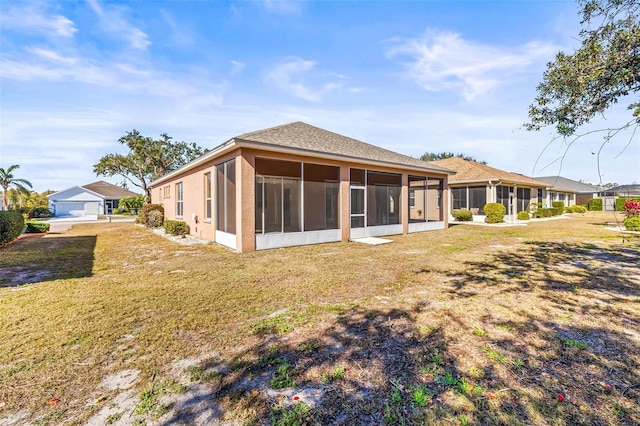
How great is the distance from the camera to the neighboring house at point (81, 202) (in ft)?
121

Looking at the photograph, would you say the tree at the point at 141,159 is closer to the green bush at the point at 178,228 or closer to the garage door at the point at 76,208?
the garage door at the point at 76,208

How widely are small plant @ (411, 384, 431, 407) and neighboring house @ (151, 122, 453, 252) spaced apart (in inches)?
275

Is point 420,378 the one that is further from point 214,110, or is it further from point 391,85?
point 214,110

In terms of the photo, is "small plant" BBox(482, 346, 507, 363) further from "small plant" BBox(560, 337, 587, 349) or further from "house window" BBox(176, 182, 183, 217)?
"house window" BBox(176, 182, 183, 217)

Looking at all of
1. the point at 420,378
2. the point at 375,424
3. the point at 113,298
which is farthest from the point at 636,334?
the point at 113,298

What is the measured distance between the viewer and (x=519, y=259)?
7.46 m

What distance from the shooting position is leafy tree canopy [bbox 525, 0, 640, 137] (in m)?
3.36

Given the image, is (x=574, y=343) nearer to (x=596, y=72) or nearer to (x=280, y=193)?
(x=596, y=72)

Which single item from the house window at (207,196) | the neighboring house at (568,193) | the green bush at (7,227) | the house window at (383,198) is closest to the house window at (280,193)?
the house window at (207,196)

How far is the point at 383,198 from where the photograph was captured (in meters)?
12.7

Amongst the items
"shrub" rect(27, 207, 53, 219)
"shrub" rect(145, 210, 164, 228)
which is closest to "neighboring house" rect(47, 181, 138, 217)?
"shrub" rect(27, 207, 53, 219)

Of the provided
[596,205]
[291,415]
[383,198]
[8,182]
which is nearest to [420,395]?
[291,415]

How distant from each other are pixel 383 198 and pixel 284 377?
1098cm

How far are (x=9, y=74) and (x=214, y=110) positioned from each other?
25.2ft
